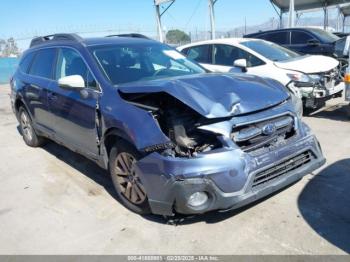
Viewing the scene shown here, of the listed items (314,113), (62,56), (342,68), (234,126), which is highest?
(62,56)

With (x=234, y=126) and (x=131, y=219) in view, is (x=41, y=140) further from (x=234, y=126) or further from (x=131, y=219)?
(x=234, y=126)

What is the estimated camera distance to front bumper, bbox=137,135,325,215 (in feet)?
11.0

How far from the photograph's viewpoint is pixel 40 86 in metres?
5.69

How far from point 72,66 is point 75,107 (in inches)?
24.8

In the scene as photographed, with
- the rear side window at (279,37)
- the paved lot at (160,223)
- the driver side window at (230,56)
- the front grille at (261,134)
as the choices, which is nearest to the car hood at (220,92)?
the front grille at (261,134)

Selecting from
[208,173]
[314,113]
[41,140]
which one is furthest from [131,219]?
[314,113]

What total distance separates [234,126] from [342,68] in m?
6.02

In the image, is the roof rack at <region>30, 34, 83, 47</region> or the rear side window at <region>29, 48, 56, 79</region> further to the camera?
the rear side window at <region>29, 48, 56, 79</region>

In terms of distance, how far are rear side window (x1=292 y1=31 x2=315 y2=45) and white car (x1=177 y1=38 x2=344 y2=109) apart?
3.70 m

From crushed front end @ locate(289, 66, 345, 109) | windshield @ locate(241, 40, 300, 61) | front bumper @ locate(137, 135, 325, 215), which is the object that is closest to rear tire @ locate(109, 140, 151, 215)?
front bumper @ locate(137, 135, 325, 215)

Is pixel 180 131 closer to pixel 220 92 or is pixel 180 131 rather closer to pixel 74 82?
pixel 220 92

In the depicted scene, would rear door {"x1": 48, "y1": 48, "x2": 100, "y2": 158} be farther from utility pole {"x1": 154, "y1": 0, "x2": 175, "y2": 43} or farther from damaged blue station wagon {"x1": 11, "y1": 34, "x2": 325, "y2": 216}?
utility pole {"x1": 154, "y1": 0, "x2": 175, "y2": 43}

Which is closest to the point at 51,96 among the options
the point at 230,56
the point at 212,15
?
the point at 230,56

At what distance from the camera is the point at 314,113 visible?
811cm
